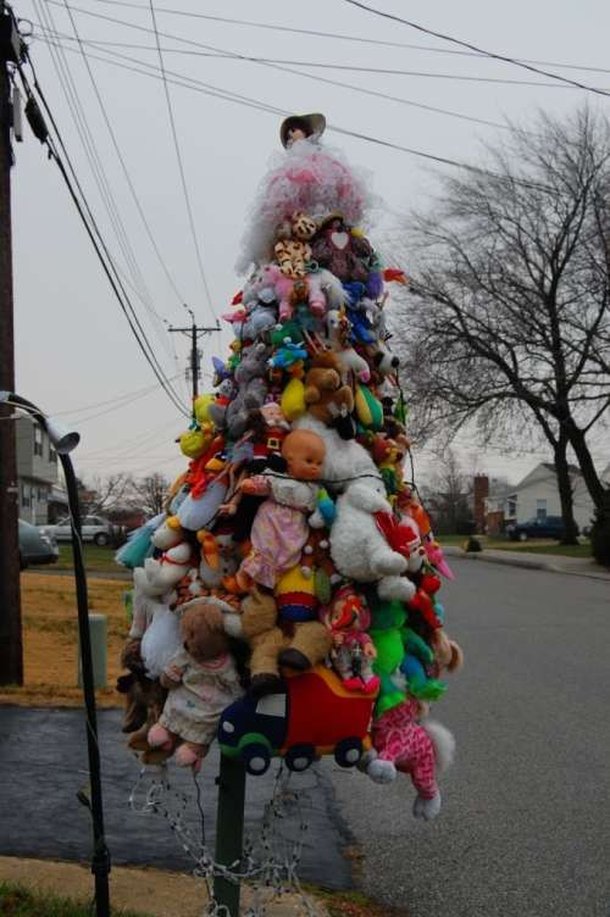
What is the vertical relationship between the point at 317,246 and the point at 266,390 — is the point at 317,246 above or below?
above

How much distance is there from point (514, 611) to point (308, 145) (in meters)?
13.3

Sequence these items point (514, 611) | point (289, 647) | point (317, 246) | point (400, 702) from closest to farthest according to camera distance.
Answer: point (289, 647) < point (400, 702) < point (317, 246) < point (514, 611)

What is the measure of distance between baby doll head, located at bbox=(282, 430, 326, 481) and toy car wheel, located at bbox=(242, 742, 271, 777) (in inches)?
30.1

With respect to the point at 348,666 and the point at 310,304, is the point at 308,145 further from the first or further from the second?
the point at 348,666

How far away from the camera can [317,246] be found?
11.1 ft

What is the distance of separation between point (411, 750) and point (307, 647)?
1.71 feet

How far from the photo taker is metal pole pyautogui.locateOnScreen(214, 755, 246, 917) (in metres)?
3.26

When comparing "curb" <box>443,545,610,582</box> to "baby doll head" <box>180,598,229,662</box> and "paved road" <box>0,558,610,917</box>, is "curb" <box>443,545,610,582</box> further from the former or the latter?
"baby doll head" <box>180,598,229,662</box>

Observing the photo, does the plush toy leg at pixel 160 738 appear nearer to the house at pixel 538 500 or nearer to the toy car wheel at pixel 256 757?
the toy car wheel at pixel 256 757

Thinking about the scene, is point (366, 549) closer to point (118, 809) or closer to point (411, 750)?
point (411, 750)

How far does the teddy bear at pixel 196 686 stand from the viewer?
291cm

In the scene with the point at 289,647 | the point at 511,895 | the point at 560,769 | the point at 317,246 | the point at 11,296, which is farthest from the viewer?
the point at 11,296

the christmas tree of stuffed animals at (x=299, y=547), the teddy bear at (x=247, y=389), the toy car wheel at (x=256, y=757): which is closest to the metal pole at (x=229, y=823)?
the christmas tree of stuffed animals at (x=299, y=547)

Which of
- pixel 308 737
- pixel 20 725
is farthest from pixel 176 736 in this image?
pixel 20 725
